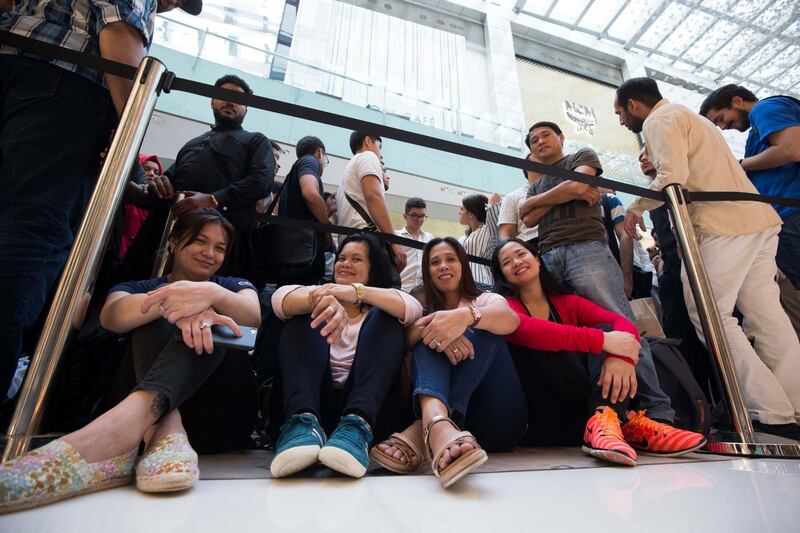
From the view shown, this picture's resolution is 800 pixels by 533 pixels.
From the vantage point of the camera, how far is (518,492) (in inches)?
25.3

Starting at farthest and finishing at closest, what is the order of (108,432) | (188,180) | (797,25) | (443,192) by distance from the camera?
(797,25), (443,192), (188,180), (108,432)

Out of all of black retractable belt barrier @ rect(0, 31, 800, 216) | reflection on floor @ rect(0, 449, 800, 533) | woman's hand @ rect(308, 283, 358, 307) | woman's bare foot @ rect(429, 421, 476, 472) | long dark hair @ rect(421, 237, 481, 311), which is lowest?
reflection on floor @ rect(0, 449, 800, 533)

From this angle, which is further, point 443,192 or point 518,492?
point 443,192

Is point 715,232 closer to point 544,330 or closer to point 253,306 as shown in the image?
point 544,330

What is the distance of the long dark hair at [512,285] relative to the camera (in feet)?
4.59

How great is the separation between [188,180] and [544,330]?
4.64 feet

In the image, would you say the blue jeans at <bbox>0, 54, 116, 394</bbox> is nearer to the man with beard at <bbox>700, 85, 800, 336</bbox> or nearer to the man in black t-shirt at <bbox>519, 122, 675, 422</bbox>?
the man in black t-shirt at <bbox>519, 122, 675, 422</bbox>

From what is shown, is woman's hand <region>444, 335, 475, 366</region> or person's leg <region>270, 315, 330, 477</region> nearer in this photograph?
person's leg <region>270, 315, 330, 477</region>

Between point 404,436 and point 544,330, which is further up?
point 544,330

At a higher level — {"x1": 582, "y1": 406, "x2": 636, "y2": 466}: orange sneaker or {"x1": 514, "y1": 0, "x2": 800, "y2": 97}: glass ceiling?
{"x1": 514, "y1": 0, "x2": 800, "y2": 97}: glass ceiling

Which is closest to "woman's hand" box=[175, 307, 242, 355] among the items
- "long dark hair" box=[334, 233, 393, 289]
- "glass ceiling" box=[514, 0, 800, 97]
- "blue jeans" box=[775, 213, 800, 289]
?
"long dark hair" box=[334, 233, 393, 289]

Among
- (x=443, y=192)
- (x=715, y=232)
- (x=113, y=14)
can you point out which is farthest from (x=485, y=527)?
(x=443, y=192)

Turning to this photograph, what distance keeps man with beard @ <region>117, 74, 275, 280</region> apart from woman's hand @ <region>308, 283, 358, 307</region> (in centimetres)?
55

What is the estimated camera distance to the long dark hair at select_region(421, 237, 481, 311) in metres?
1.33
